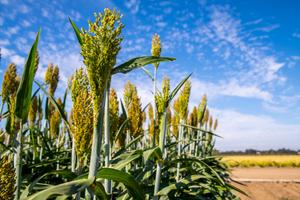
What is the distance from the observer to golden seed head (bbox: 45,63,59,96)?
8.92 ft

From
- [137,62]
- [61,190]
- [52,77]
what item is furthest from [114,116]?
[52,77]

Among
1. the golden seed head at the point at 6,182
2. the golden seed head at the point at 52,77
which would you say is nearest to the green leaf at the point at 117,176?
the golden seed head at the point at 6,182

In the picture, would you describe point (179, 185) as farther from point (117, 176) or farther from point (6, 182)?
→ point (6, 182)

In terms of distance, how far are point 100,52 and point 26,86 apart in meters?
0.31

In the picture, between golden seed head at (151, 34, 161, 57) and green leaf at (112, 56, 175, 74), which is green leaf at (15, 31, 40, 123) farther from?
golden seed head at (151, 34, 161, 57)

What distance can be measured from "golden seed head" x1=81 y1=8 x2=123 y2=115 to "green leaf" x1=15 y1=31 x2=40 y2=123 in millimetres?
178

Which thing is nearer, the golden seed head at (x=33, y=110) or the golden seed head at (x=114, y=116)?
the golden seed head at (x=114, y=116)

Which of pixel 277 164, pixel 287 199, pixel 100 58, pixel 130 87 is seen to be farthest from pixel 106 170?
pixel 277 164

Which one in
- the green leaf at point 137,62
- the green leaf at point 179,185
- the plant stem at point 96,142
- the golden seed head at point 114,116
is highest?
the green leaf at point 137,62

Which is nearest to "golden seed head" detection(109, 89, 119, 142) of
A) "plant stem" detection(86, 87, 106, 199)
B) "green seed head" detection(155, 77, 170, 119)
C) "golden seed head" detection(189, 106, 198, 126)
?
"green seed head" detection(155, 77, 170, 119)

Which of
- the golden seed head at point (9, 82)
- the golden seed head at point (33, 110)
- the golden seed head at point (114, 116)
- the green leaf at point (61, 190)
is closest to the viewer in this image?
the green leaf at point (61, 190)

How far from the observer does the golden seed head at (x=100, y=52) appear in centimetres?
80

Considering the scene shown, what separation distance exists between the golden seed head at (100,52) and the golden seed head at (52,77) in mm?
2026

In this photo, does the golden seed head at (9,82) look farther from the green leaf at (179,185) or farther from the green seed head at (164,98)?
the green leaf at (179,185)
